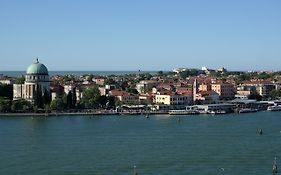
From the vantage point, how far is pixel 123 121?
15.6m

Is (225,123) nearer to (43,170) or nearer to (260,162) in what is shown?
(260,162)

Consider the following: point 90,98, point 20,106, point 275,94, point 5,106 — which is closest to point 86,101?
point 90,98

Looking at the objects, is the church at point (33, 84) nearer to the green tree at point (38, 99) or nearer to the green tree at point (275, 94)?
the green tree at point (38, 99)

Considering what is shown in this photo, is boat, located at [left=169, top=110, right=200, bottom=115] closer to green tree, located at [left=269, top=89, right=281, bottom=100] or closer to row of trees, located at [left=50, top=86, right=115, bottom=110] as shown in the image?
row of trees, located at [left=50, top=86, right=115, bottom=110]

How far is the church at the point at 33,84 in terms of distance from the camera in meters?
19.2

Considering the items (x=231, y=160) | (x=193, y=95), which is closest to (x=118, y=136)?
(x=231, y=160)

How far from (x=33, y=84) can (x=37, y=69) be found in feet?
1.65

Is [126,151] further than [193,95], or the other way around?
[193,95]

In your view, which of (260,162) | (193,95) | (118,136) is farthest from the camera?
(193,95)

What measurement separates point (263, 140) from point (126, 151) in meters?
2.65

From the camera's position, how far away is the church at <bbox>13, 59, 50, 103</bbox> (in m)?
19.2

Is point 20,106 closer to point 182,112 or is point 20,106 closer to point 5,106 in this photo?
point 5,106

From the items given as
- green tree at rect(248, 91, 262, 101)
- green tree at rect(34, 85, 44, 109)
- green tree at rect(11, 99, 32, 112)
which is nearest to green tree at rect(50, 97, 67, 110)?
green tree at rect(34, 85, 44, 109)

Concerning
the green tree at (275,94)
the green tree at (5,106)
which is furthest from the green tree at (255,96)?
the green tree at (5,106)
